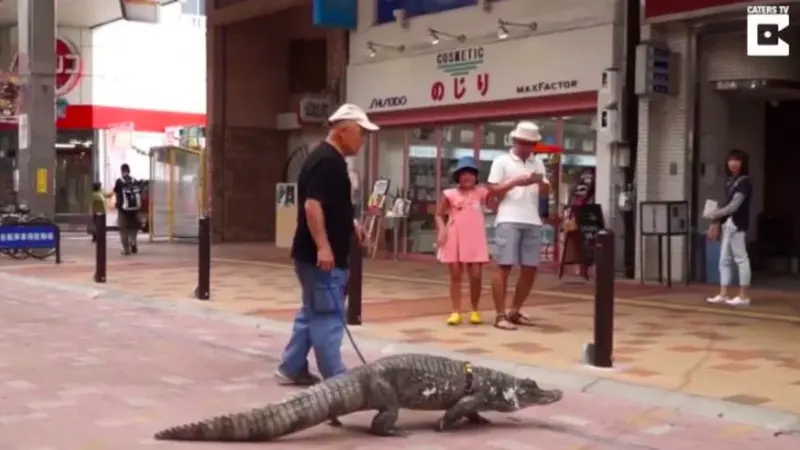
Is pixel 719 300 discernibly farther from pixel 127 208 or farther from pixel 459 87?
pixel 127 208

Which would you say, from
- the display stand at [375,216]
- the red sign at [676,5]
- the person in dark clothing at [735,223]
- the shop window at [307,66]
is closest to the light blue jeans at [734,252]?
the person in dark clothing at [735,223]

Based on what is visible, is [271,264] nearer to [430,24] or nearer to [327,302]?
[430,24]

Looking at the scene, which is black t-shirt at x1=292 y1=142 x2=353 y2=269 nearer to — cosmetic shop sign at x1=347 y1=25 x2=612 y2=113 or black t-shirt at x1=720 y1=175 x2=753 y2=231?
black t-shirt at x1=720 y1=175 x2=753 y2=231

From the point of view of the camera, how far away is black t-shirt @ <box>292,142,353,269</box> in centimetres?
646

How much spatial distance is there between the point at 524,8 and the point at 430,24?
237 centimetres

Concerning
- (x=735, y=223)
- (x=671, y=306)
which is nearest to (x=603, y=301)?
(x=671, y=306)

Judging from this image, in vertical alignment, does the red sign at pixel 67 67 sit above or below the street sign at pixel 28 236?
above

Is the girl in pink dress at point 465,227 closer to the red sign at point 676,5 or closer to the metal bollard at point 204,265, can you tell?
the metal bollard at point 204,265

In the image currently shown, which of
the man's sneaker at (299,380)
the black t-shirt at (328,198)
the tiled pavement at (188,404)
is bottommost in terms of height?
the tiled pavement at (188,404)

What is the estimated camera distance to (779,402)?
21.2 ft

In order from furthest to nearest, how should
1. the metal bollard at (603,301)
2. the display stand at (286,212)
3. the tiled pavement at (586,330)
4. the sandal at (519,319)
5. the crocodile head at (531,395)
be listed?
1. the display stand at (286,212)
2. the sandal at (519,319)
3. the metal bollard at (603,301)
4. the tiled pavement at (586,330)
5. the crocodile head at (531,395)

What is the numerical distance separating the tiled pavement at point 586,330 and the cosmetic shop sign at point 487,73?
11.7 feet

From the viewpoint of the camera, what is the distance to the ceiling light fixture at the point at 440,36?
17.6m
